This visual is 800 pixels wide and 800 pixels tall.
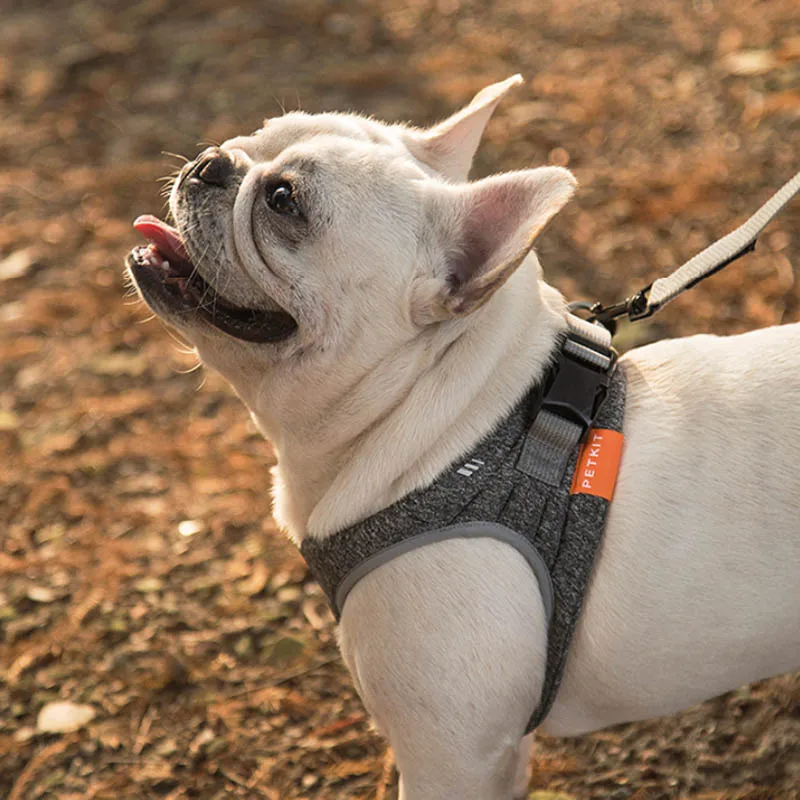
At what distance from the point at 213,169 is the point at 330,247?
1.24 feet

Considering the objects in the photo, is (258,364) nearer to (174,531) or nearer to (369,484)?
(369,484)

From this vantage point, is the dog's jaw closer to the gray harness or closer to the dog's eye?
the gray harness

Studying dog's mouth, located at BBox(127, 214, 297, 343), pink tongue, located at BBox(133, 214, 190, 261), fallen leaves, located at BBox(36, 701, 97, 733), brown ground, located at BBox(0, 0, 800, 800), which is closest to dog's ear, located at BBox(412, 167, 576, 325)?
Answer: dog's mouth, located at BBox(127, 214, 297, 343)

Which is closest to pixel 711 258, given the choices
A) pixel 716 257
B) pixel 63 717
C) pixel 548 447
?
pixel 716 257

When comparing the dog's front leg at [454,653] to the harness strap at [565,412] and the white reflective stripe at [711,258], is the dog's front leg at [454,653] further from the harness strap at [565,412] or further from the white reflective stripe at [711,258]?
the white reflective stripe at [711,258]

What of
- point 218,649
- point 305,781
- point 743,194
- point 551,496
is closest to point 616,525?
point 551,496

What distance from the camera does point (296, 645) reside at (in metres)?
3.01

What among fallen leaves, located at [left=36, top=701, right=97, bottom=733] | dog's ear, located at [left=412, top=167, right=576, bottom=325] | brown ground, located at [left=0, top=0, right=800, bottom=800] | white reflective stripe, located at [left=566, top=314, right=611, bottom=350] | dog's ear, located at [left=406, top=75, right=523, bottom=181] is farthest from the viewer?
fallen leaves, located at [left=36, top=701, right=97, bottom=733]

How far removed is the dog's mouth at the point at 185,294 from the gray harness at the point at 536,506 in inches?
18.8

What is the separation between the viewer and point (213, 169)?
7.41ft

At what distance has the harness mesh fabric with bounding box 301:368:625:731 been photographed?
1.95 metres

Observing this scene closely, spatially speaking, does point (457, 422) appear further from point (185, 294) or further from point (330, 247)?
point (185, 294)

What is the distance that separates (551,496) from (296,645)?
131cm

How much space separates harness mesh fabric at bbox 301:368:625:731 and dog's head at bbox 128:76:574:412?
0.30m
